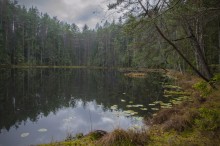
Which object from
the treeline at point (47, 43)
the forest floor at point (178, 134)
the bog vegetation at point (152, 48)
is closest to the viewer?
the forest floor at point (178, 134)

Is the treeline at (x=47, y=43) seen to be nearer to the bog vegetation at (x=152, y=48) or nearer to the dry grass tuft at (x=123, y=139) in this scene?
the bog vegetation at (x=152, y=48)

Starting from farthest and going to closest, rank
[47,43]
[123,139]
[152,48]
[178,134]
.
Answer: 1. [47,43]
2. [152,48]
3. [178,134]
4. [123,139]

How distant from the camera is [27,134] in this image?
8133 mm

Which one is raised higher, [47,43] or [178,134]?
[47,43]

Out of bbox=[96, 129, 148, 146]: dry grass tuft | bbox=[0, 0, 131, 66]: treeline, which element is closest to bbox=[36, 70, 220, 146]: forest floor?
bbox=[96, 129, 148, 146]: dry grass tuft

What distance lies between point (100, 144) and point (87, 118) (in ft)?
16.7

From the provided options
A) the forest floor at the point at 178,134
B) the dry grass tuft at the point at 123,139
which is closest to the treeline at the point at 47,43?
the forest floor at the point at 178,134

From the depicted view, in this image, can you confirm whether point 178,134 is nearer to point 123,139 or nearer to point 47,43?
point 123,139

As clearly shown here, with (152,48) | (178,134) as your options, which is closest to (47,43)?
(152,48)

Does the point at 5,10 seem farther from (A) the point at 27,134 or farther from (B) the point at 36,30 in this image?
(A) the point at 27,134

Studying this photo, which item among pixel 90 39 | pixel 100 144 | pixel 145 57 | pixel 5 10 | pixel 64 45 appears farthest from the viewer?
pixel 90 39

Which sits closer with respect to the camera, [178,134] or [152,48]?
[178,134]

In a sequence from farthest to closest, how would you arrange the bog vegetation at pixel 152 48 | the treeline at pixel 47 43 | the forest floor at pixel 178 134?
the treeline at pixel 47 43 → the bog vegetation at pixel 152 48 → the forest floor at pixel 178 134

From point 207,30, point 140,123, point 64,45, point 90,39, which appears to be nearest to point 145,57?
point 140,123
